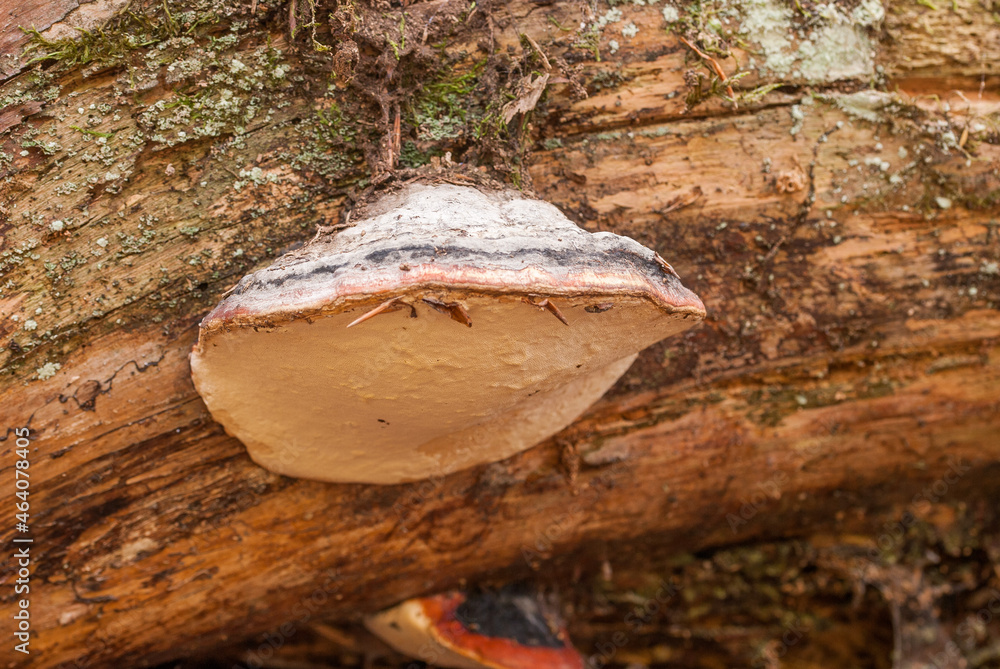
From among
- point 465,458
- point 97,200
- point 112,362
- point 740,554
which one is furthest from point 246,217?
point 740,554

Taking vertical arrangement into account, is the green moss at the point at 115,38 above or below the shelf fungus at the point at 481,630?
above

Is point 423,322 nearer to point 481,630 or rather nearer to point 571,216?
point 571,216

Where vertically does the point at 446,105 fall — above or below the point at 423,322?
above

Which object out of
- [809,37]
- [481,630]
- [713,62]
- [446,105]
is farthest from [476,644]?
[809,37]

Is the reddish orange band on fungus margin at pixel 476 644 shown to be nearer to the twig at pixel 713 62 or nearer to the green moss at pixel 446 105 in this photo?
the green moss at pixel 446 105

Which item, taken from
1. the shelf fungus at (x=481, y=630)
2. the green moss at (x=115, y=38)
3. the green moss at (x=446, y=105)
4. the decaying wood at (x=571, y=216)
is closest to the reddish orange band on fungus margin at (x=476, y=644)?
the shelf fungus at (x=481, y=630)
